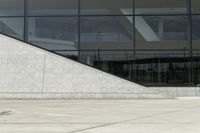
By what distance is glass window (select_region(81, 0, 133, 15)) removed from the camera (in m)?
30.0

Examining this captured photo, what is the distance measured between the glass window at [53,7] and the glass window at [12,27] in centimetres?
106

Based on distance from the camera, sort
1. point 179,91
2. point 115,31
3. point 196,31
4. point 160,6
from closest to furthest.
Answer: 1. point 179,91
2. point 196,31
3. point 115,31
4. point 160,6

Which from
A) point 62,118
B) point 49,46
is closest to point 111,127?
point 62,118

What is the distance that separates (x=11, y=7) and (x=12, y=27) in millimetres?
1429

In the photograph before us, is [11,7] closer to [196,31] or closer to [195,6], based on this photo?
[195,6]

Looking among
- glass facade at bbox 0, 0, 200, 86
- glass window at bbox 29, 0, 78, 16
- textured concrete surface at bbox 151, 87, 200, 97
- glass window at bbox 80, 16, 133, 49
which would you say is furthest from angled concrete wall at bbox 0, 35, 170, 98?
glass window at bbox 29, 0, 78, 16

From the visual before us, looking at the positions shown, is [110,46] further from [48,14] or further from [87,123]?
[87,123]

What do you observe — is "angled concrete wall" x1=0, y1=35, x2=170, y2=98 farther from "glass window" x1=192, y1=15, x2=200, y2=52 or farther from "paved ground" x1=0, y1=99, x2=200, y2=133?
"paved ground" x1=0, y1=99, x2=200, y2=133

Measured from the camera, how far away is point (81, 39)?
29.6 meters

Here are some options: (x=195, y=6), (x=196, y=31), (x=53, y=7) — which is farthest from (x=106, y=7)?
(x=196, y=31)

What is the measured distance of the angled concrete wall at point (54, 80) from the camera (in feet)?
86.8

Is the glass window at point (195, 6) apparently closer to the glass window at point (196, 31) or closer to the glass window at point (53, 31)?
the glass window at point (196, 31)

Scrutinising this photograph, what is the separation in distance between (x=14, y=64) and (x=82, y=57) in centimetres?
432

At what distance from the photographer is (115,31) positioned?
30219mm
